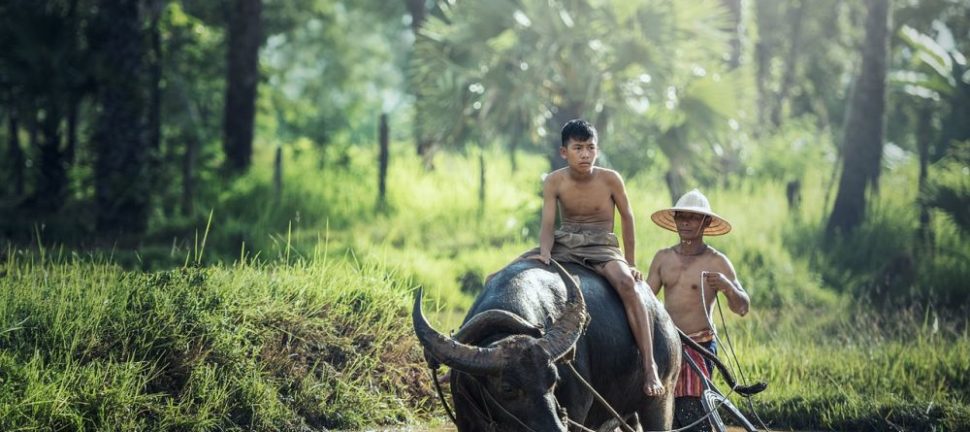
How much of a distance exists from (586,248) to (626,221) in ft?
1.15

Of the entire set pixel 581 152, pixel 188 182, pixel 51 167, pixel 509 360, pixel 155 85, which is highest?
pixel 581 152

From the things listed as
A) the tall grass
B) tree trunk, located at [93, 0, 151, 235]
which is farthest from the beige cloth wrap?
tree trunk, located at [93, 0, 151, 235]

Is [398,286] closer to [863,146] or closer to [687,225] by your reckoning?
[687,225]

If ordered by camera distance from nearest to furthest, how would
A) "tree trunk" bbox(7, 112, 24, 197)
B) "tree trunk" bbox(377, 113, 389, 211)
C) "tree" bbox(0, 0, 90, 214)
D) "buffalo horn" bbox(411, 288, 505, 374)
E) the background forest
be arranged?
"buffalo horn" bbox(411, 288, 505, 374)
the background forest
"tree trunk" bbox(377, 113, 389, 211)
"tree" bbox(0, 0, 90, 214)
"tree trunk" bbox(7, 112, 24, 197)

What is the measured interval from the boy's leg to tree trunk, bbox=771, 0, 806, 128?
34.2 meters

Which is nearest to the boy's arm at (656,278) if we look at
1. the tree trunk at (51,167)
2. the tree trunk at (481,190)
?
the tree trunk at (481,190)

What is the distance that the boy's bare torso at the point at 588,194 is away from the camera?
7293 mm

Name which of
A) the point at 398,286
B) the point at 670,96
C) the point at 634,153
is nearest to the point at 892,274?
the point at 670,96

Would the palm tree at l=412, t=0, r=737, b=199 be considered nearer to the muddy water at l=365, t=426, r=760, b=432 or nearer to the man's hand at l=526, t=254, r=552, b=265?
the muddy water at l=365, t=426, r=760, b=432

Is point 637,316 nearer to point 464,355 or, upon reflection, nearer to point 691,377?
point 691,377

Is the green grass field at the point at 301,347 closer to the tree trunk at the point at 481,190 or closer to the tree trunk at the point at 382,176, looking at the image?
the tree trunk at the point at 481,190

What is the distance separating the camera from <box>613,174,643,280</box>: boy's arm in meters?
7.32

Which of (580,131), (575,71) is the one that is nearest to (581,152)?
(580,131)

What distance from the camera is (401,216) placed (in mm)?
19781
